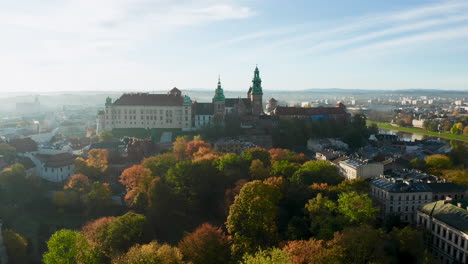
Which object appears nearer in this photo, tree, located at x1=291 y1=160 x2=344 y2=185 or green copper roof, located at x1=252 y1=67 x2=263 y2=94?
tree, located at x1=291 y1=160 x2=344 y2=185

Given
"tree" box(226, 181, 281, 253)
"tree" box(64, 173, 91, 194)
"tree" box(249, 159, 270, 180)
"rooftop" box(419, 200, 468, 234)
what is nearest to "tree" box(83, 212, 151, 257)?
"tree" box(226, 181, 281, 253)

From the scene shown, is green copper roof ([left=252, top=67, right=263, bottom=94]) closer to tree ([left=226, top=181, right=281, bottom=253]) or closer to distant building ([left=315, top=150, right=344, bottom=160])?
distant building ([left=315, top=150, right=344, bottom=160])

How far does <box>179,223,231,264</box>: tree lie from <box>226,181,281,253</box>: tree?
0.88 m

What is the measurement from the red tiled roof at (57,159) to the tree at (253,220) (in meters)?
30.2

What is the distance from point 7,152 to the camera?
55.4 meters

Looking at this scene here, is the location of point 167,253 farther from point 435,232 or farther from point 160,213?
point 435,232

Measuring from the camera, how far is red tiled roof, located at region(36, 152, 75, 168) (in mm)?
51656

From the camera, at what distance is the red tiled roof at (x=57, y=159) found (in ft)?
169

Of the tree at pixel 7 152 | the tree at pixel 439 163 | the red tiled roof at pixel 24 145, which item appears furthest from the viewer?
the red tiled roof at pixel 24 145

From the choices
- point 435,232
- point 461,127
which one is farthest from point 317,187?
point 461,127

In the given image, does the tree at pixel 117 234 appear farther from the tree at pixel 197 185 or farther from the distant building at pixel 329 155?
the distant building at pixel 329 155

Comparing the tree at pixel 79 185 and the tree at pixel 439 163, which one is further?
the tree at pixel 439 163

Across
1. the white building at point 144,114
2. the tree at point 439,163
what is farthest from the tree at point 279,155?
the white building at point 144,114

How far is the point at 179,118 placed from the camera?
249 ft
